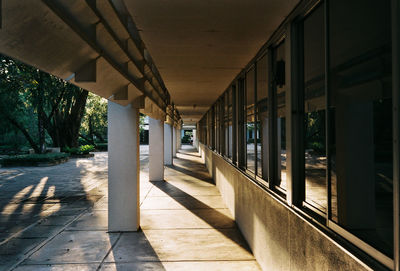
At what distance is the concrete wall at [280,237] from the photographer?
2.41 metres

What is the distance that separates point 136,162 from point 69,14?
4773mm

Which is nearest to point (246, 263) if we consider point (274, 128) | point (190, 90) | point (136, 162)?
point (274, 128)

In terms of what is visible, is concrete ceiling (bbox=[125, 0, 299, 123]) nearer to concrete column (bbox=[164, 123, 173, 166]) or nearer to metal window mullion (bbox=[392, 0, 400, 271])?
metal window mullion (bbox=[392, 0, 400, 271])

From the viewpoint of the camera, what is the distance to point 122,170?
683 cm

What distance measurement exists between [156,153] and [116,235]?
7487 millimetres

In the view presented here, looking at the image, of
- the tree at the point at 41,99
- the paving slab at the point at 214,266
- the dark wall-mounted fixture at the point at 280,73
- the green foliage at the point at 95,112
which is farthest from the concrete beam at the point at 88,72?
the green foliage at the point at 95,112

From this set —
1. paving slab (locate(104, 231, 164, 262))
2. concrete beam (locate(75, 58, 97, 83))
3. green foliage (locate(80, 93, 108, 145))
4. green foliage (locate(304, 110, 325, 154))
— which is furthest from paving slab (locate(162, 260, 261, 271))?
green foliage (locate(80, 93, 108, 145))

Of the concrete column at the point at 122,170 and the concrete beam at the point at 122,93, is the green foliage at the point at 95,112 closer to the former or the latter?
the concrete column at the point at 122,170

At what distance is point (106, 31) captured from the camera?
10.4 ft

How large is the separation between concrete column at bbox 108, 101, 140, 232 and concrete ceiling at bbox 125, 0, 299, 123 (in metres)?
1.48

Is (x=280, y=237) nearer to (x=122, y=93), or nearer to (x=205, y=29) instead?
(x=205, y=29)

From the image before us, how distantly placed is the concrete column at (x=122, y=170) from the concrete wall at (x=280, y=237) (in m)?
2.41

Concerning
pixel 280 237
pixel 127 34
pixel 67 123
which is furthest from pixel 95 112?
pixel 280 237

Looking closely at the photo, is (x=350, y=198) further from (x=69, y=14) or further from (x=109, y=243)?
(x=109, y=243)
